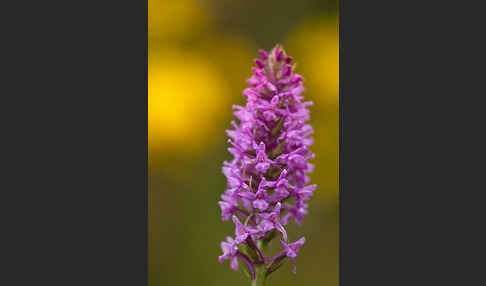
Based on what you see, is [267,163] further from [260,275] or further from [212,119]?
[212,119]

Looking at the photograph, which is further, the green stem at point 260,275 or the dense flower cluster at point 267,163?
the green stem at point 260,275

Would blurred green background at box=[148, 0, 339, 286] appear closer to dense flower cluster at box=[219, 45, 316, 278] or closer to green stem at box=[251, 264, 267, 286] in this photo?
green stem at box=[251, 264, 267, 286]

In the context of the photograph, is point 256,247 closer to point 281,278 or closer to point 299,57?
point 281,278

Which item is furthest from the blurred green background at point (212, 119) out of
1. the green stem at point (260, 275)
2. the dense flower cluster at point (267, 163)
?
the dense flower cluster at point (267, 163)

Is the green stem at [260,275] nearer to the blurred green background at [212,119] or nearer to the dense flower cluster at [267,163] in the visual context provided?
the dense flower cluster at [267,163]

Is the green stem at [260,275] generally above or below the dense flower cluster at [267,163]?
below
